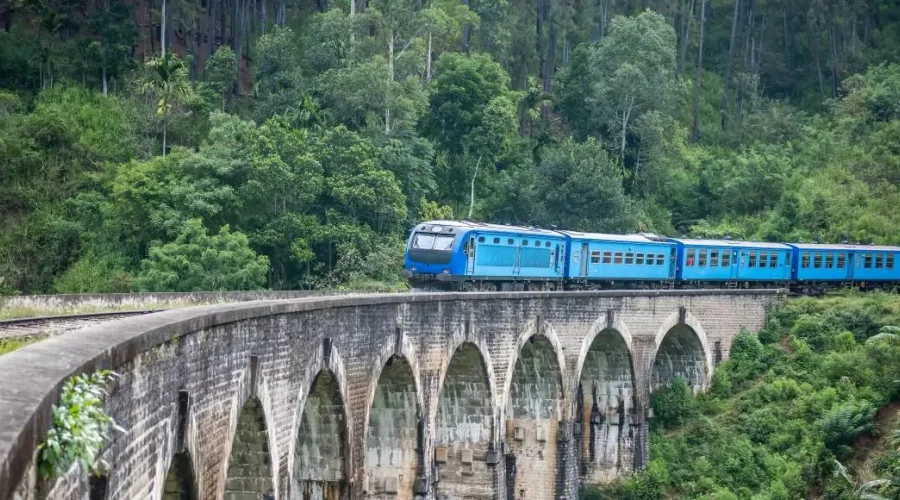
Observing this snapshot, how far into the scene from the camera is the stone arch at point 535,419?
3447cm

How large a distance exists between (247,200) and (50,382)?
36657 millimetres

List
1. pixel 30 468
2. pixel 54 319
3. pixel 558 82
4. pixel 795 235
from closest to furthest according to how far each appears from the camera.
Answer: pixel 30 468
pixel 54 319
pixel 795 235
pixel 558 82

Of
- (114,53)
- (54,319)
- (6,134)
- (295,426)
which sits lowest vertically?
(295,426)

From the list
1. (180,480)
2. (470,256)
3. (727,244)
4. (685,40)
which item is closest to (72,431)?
(180,480)

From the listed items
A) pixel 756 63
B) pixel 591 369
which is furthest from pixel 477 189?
pixel 756 63

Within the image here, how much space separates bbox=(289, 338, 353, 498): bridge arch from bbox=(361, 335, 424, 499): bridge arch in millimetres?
3718

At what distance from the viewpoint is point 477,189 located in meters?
59.4

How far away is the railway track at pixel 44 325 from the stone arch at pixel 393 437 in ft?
23.2

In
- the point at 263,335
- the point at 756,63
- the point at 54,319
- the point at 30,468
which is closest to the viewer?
the point at 30,468

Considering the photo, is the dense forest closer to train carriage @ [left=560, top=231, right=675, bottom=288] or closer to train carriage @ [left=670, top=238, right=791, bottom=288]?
train carriage @ [left=560, top=231, right=675, bottom=288]

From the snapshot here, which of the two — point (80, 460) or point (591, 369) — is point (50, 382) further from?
point (591, 369)

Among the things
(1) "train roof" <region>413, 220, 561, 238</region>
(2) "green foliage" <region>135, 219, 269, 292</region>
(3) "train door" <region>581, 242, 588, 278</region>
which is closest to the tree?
(3) "train door" <region>581, 242, 588, 278</region>

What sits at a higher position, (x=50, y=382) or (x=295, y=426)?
(x=50, y=382)

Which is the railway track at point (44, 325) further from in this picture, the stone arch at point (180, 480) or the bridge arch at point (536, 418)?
the bridge arch at point (536, 418)
